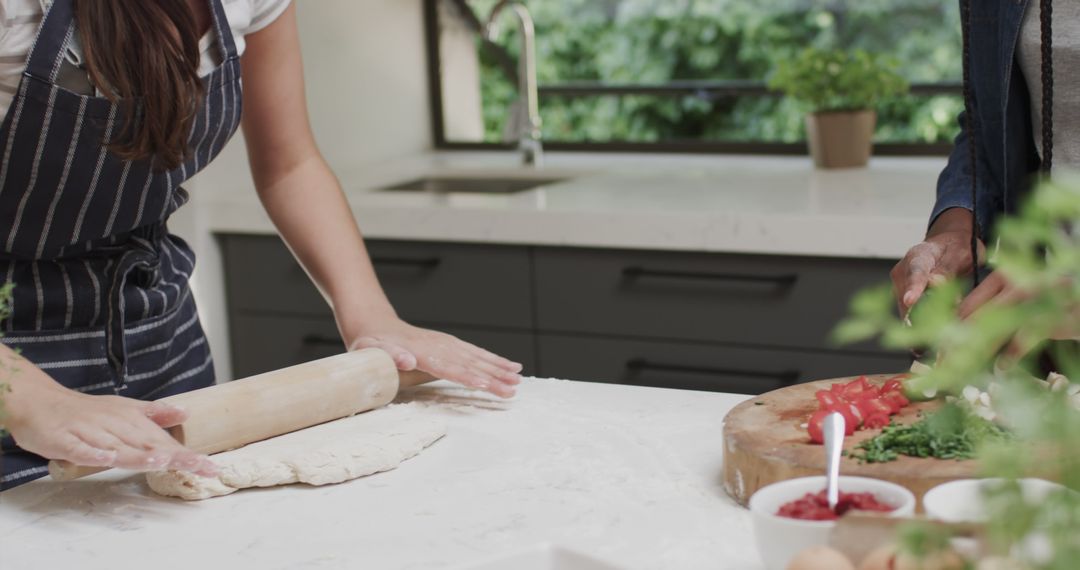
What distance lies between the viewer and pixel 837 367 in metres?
2.21

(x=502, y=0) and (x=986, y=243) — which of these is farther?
(x=502, y=0)

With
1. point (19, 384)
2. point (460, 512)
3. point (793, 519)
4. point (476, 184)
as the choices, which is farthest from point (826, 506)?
point (476, 184)

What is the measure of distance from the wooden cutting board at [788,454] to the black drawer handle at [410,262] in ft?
4.70

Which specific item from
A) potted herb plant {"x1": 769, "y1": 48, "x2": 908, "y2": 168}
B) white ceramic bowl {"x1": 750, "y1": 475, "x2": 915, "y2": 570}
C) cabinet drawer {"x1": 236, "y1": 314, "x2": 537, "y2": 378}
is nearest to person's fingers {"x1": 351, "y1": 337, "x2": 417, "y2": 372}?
white ceramic bowl {"x1": 750, "y1": 475, "x2": 915, "y2": 570}

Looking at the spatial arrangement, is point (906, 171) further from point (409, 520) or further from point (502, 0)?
point (409, 520)

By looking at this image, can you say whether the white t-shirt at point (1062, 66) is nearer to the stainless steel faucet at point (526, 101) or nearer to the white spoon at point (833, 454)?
the white spoon at point (833, 454)

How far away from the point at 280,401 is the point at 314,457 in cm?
11

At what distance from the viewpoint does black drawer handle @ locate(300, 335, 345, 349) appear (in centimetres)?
268

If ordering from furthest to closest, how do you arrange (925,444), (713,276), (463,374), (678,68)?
1. (678,68)
2. (713,276)
3. (463,374)
4. (925,444)

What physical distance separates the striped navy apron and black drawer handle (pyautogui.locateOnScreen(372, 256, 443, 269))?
3.42ft

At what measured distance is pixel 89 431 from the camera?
3.40 feet

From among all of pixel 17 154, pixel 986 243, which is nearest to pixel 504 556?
pixel 17 154

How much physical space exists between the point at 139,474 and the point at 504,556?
1.32 feet

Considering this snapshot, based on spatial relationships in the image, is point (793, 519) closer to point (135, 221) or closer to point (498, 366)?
point (498, 366)
